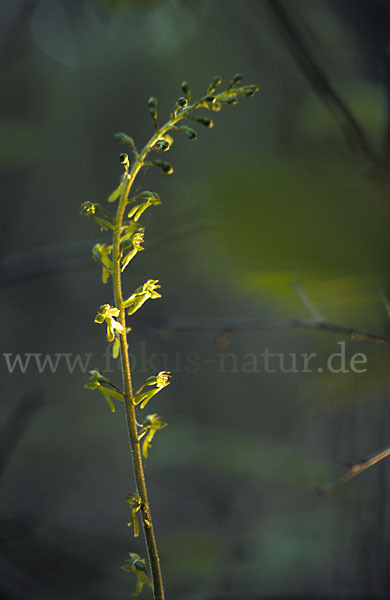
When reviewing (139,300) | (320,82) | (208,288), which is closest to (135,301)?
(139,300)

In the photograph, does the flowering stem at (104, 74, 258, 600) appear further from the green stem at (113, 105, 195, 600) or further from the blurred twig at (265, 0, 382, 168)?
the blurred twig at (265, 0, 382, 168)

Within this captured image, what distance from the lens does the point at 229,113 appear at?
1.58 meters

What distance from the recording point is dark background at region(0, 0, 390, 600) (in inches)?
17.2

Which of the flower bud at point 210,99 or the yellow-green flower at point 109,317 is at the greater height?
the flower bud at point 210,99

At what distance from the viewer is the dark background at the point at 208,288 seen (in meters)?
0.44

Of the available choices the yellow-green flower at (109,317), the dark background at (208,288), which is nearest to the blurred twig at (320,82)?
the dark background at (208,288)

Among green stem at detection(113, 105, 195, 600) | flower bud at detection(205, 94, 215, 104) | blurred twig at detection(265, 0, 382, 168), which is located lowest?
green stem at detection(113, 105, 195, 600)

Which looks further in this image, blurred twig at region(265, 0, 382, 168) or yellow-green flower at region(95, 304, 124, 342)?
blurred twig at region(265, 0, 382, 168)

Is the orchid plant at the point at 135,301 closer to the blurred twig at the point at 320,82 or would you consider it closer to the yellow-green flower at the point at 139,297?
the yellow-green flower at the point at 139,297

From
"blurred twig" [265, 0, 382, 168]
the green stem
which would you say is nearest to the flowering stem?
the green stem

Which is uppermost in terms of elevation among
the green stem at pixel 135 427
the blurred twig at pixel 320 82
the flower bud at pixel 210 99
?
the blurred twig at pixel 320 82

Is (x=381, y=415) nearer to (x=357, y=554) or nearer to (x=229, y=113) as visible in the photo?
(x=357, y=554)

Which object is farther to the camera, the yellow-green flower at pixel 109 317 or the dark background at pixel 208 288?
the dark background at pixel 208 288

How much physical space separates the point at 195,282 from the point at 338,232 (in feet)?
4.96
